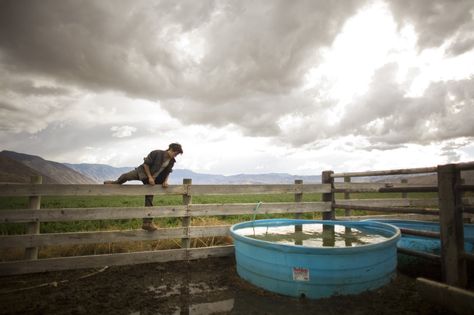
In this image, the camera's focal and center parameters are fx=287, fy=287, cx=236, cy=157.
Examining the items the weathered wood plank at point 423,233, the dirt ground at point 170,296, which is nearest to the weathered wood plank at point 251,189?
the dirt ground at point 170,296

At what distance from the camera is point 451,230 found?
4.12 metres

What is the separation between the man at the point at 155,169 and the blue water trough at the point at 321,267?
2764 millimetres

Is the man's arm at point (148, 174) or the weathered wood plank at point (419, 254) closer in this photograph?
the weathered wood plank at point (419, 254)

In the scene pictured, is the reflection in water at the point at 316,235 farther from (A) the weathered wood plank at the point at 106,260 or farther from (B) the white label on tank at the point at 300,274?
(B) the white label on tank at the point at 300,274

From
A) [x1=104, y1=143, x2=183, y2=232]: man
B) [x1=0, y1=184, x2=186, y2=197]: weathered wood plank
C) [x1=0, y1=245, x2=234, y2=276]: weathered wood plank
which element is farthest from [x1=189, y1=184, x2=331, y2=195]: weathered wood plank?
[x1=0, y1=245, x2=234, y2=276]: weathered wood plank

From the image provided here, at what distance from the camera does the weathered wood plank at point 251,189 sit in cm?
630

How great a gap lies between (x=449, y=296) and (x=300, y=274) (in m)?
1.64

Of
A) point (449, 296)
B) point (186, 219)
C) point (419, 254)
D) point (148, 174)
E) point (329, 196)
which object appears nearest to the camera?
point (449, 296)

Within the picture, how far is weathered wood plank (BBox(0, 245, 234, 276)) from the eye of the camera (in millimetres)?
5047

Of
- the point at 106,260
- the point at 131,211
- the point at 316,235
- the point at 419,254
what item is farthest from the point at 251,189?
the point at 419,254

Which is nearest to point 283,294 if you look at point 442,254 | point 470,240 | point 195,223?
point 442,254

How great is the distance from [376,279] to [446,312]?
84 cm

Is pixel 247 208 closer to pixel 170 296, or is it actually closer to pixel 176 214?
pixel 176 214

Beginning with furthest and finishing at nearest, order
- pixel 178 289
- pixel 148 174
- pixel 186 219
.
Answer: pixel 186 219 < pixel 148 174 < pixel 178 289
